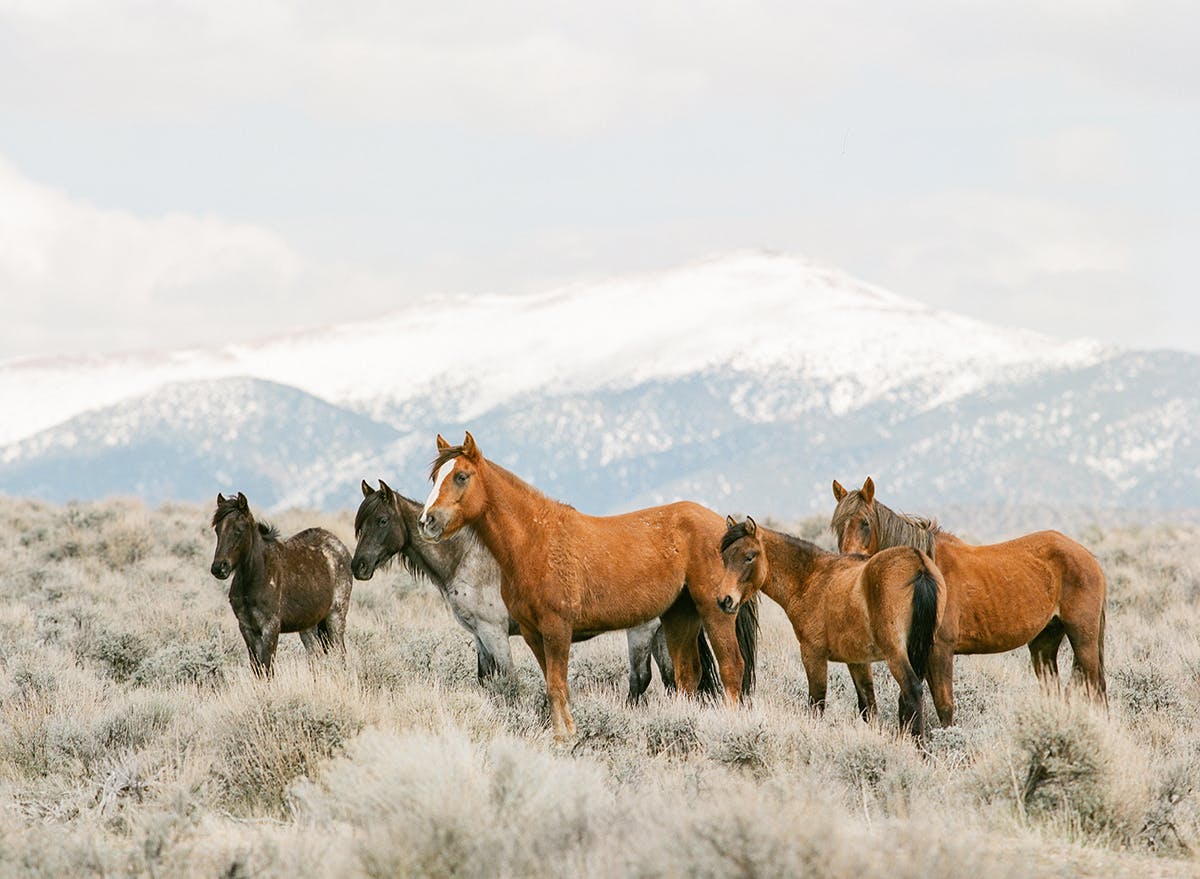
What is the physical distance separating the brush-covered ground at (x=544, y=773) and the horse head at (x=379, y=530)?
35.0 inches

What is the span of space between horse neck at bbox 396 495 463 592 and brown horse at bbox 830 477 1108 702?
318cm

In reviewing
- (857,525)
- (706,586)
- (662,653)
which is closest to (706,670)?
(662,653)

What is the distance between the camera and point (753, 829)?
5.05m

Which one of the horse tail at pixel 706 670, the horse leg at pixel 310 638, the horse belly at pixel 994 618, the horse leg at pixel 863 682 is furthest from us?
the horse leg at pixel 310 638

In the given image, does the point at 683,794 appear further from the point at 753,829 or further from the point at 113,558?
the point at 113,558

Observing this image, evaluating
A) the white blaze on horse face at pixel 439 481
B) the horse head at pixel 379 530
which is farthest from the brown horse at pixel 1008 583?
the horse head at pixel 379 530

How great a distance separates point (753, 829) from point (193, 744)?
177 inches

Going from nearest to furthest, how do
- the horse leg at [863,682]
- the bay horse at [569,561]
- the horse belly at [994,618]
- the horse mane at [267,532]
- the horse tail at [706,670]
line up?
the bay horse at [569,561]
the horse leg at [863,682]
the horse belly at [994,618]
the horse tail at [706,670]
the horse mane at [267,532]

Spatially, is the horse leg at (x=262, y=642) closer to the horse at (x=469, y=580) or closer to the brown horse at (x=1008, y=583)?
the horse at (x=469, y=580)

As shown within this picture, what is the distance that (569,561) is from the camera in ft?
30.7

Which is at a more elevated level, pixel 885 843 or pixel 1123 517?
pixel 885 843

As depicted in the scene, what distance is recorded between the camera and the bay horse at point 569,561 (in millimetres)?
9133

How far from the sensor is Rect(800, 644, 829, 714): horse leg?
9500 mm

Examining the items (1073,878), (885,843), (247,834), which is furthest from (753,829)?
(247,834)
